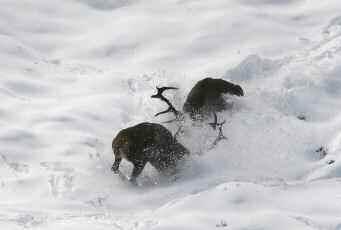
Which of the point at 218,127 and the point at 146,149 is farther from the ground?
the point at 218,127

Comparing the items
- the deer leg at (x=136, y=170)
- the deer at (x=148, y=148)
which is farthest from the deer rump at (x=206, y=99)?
the deer leg at (x=136, y=170)

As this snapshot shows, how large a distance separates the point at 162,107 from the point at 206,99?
73 centimetres

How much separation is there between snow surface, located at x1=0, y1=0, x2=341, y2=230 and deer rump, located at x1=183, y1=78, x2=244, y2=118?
20 centimetres

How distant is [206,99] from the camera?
8.30 metres

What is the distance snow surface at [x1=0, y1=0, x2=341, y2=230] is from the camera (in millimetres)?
6332

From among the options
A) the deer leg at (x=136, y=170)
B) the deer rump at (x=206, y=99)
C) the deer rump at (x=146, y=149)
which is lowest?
the deer leg at (x=136, y=170)

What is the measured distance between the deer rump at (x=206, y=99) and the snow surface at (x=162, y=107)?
8.0 inches

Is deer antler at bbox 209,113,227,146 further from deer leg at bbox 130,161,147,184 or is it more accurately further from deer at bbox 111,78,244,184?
deer leg at bbox 130,161,147,184

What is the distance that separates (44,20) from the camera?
41.0 ft

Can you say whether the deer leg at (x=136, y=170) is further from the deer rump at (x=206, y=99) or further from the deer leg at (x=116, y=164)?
the deer rump at (x=206, y=99)

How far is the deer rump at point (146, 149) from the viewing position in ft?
23.2

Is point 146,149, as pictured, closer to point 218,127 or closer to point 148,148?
point 148,148

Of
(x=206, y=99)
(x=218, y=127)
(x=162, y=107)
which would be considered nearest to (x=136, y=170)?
(x=218, y=127)

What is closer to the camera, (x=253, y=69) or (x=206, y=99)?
(x=206, y=99)
